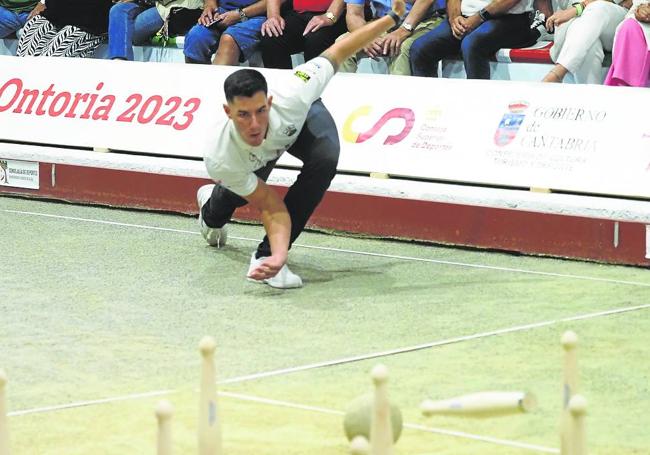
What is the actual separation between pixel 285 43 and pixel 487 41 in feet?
5.51

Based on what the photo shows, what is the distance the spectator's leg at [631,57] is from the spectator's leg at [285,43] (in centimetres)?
259

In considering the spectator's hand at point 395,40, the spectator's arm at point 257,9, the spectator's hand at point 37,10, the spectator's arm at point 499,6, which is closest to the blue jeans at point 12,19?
the spectator's hand at point 37,10

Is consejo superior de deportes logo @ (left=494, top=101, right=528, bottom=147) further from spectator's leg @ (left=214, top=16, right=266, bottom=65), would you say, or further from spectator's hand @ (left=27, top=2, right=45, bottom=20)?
spectator's hand @ (left=27, top=2, right=45, bottom=20)

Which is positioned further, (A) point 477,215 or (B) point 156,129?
(B) point 156,129

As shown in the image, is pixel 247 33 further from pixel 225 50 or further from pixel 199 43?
pixel 199 43

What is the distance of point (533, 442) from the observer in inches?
167

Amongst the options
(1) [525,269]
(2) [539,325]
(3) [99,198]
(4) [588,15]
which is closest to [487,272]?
(1) [525,269]

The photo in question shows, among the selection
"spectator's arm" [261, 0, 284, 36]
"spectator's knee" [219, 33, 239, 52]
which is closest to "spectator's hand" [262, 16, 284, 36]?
"spectator's arm" [261, 0, 284, 36]

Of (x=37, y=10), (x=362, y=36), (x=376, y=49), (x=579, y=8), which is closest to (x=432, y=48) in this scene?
(x=376, y=49)

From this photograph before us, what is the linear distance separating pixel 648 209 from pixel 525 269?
725mm

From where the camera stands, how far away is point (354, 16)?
9734mm

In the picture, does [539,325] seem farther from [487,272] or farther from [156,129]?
[156,129]

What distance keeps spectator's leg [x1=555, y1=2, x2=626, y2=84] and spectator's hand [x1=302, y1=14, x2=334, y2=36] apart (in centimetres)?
180

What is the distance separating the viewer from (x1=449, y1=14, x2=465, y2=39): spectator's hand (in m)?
9.31
